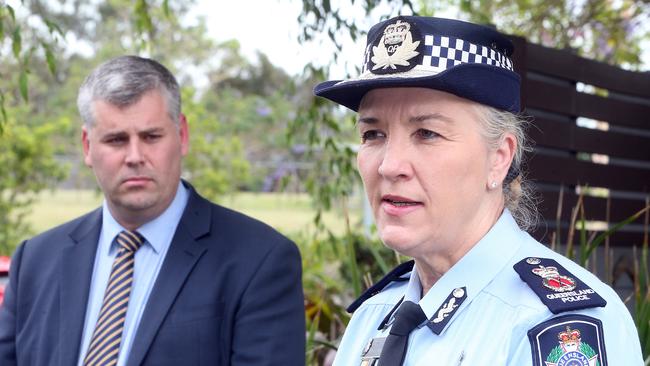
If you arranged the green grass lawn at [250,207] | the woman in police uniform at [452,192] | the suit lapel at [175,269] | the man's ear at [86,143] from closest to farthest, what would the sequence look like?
the woman in police uniform at [452,192] < the suit lapel at [175,269] < the man's ear at [86,143] < the green grass lawn at [250,207]

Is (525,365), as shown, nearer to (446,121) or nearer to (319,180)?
(446,121)

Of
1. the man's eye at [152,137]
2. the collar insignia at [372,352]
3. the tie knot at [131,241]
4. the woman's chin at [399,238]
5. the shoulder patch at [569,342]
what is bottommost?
the collar insignia at [372,352]

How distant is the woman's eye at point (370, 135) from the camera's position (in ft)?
5.66

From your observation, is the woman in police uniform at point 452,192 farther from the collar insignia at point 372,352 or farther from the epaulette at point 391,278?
the epaulette at point 391,278

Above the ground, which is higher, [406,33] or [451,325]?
[406,33]

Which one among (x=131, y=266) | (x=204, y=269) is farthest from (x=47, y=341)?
(x=204, y=269)

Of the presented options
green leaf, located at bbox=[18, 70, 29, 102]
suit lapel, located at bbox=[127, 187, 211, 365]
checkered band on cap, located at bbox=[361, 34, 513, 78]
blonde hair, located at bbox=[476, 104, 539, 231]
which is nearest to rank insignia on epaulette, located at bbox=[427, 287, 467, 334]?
blonde hair, located at bbox=[476, 104, 539, 231]

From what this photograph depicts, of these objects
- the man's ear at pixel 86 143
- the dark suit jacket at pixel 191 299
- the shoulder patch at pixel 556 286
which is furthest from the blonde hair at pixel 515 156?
the man's ear at pixel 86 143

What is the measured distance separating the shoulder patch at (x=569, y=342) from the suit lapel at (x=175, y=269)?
162cm

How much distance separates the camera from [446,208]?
1.62 meters

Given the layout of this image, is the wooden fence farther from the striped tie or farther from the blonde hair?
the blonde hair

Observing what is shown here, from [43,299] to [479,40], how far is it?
6.44 ft

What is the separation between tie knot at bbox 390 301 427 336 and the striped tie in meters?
1.39

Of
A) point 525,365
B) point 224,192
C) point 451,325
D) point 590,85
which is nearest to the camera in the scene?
point 525,365
